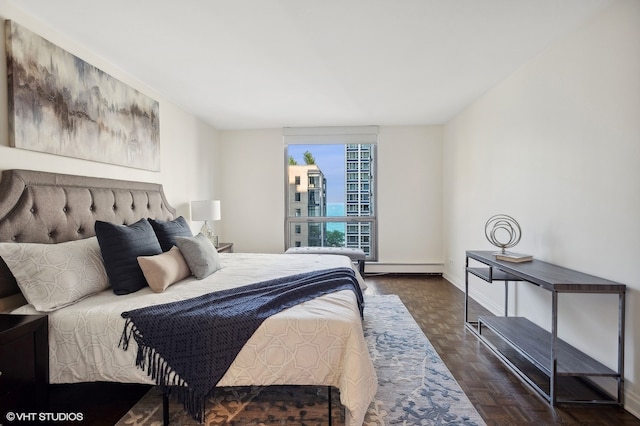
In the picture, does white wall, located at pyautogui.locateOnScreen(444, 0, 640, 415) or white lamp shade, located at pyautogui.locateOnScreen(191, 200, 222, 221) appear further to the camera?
white lamp shade, located at pyautogui.locateOnScreen(191, 200, 222, 221)

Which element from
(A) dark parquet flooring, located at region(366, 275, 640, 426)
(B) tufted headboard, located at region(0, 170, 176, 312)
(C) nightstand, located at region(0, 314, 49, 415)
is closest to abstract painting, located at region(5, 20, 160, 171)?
(B) tufted headboard, located at region(0, 170, 176, 312)

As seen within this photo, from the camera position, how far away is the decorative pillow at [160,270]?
1.94 meters

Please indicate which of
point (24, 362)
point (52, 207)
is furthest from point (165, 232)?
point (24, 362)

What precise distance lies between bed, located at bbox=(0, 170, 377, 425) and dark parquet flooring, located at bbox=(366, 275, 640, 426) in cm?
82

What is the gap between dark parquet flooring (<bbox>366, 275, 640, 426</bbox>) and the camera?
1630 mm

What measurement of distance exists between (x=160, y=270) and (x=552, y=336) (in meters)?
2.39

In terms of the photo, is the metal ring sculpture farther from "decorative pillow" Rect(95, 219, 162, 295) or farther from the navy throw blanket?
"decorative pillow" Rect(95, 219, 162, 295)

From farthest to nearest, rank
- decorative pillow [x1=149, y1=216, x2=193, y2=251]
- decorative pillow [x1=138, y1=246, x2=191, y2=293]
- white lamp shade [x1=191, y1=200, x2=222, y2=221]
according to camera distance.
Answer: white lamp shade [x1=191, y1=200, x2=222, y2=221]
decorative pillow [x1=149, y1=216, x2=193, y2=251]
decorative pillow [x1=138, y1=246, x2=191, y2=293]

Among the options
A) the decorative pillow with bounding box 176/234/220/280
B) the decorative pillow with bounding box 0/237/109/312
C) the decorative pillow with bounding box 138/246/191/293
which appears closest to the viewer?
the decorative pillow with bounding box 0/237/109/312

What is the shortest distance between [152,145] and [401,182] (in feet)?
11.5

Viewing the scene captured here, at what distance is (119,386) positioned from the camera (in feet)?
6.26

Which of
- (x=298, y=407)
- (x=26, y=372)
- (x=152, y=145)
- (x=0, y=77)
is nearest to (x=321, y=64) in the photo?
(x=152, y=145)

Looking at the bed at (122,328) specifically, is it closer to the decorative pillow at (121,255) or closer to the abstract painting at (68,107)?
the decorative pillow at (121,255)

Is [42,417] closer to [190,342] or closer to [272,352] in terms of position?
[190,342]
